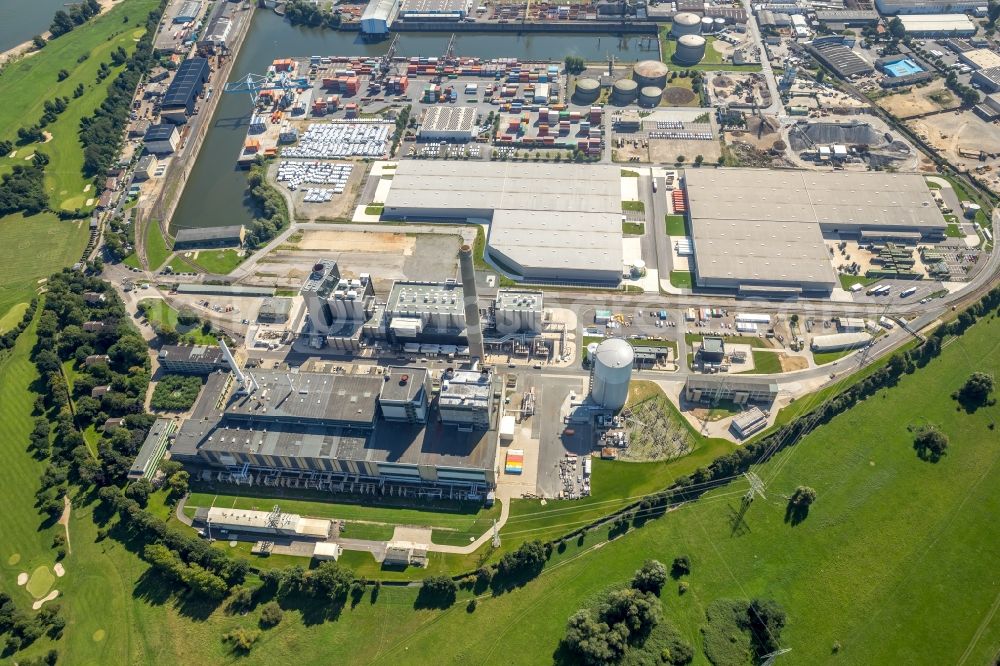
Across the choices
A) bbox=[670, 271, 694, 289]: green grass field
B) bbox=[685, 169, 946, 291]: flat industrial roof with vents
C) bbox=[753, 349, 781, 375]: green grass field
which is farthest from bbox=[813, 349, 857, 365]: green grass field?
bbox=[670, 271, 694, 289]: green grass field

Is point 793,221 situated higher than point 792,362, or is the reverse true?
point 793,221

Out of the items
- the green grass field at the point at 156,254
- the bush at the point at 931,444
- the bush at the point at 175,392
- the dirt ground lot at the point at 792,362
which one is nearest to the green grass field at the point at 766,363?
the dirt ground lot at the point at 792,362

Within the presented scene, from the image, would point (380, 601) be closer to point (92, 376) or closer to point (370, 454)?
point (370, 454)

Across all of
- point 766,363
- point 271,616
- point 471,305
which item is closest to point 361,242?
point 471,305

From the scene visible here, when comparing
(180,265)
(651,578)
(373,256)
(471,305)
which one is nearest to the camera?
(651,578)

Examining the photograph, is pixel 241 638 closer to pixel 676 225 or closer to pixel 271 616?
pixel 271 616

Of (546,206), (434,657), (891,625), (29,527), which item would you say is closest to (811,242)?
(546,206)

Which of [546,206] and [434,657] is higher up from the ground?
[546,206]

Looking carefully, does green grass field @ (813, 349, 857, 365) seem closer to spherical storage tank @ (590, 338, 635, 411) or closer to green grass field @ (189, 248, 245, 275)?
spherical storage tank @ (590, 338, 635, 411)
